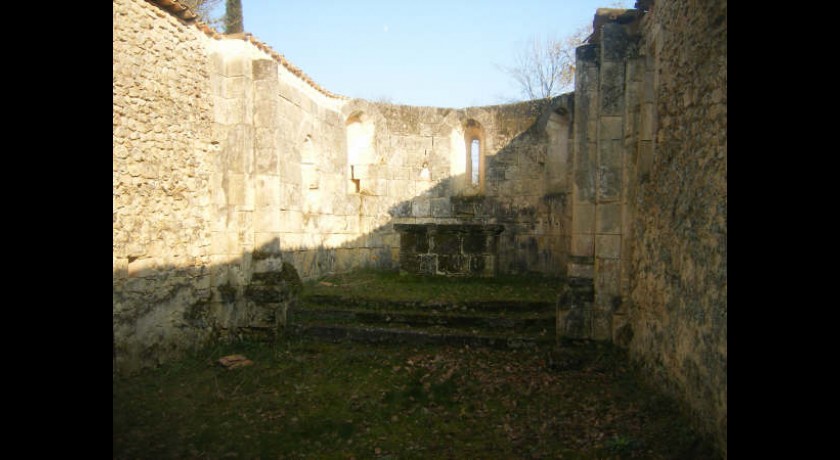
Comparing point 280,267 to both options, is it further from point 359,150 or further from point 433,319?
point 359,150

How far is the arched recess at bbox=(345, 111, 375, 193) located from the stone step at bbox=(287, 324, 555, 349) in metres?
5.76

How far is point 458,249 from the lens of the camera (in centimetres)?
1046

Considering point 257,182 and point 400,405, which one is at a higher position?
point 257,182

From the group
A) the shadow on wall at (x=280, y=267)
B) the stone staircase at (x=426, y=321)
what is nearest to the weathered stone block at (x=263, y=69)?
the shadow on wall at (x=280, y=267)

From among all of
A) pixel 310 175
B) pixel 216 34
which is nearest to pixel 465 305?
pixel 310 175

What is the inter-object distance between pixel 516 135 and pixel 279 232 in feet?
23.6

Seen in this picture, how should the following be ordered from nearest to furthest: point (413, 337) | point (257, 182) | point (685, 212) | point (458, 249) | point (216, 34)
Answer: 1. point (685, 212)
2. point (413, 337)
3. point (216, 34)
4. point (257, 182)
5. point (458, 249)

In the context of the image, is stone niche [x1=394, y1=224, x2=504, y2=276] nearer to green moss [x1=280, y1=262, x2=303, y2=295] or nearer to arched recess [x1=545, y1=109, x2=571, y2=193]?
arched recess [x1=545, y1=109, x2=571, y2=193]

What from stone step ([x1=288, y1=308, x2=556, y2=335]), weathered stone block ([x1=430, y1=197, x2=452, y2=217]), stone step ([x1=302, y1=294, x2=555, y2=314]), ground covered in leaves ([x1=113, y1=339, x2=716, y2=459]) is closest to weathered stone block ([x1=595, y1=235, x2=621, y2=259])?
ground covered in leaves ([x1=113, y1=339, x2=716, y2=459])

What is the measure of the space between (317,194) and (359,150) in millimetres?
2589

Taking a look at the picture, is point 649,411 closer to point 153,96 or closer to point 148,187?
point 148,187

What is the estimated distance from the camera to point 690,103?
443 centimetres

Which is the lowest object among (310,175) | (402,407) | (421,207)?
(402,407)
